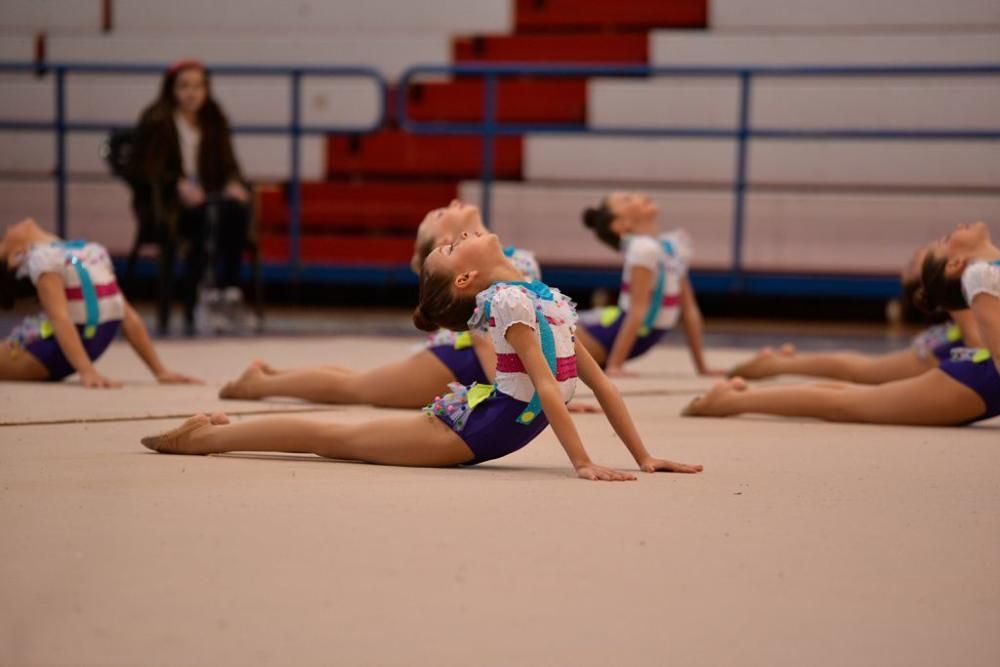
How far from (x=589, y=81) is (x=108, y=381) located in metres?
4.69

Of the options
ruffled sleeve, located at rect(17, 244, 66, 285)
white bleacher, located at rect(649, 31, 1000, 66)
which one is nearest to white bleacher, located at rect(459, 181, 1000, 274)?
white bleacher, located at rect(649, 31, 1000, 66)

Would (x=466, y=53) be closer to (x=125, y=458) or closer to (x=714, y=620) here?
(x=125, y=458)

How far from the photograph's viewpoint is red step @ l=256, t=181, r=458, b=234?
866 cm

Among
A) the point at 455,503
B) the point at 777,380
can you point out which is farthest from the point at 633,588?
the point at 777,380

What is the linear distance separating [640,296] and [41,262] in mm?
2098

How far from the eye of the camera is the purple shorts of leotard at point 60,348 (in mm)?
4777

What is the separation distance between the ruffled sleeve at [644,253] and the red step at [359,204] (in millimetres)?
3385

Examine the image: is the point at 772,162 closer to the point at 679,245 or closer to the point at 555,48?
the point at 555,48

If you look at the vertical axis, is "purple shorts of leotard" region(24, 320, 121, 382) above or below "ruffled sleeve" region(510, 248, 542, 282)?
below

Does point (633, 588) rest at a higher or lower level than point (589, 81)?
lower

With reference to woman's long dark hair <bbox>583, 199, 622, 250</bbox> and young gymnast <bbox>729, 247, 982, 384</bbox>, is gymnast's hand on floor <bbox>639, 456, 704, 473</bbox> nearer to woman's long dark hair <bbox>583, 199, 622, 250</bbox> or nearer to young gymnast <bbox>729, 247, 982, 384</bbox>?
young gymnast <bbox>729, 247, 982, 384</bbox>

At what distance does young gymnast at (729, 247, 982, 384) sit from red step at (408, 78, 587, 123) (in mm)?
3930

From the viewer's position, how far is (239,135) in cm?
896

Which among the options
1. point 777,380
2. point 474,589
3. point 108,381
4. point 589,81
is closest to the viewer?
point 474,589
